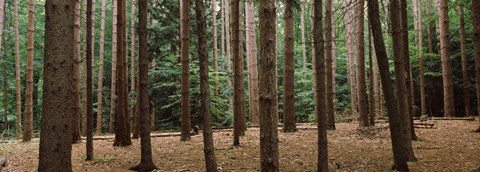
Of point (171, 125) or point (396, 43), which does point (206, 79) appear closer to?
point (396, 43)

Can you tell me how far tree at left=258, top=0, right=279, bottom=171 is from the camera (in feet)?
16.1

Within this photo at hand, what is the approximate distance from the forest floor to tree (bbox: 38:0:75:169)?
4.30m

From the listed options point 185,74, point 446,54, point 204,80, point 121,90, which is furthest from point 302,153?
point 446,54

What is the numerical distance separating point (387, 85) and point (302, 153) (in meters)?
3.27

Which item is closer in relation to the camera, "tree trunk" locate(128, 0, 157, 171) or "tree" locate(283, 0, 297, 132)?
"tree trunk" locate(128, 0, 157, 171)

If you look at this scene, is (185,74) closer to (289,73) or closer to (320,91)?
(289,73)

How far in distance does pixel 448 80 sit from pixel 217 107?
9.77 m

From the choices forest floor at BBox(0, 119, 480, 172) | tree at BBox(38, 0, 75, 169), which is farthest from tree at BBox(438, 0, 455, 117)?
tree at BBox(38, 0, 75, 169)

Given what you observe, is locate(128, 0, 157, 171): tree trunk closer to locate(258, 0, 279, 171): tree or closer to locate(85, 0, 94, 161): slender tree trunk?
locate(85, 0, 94, 161): slender tree trunk

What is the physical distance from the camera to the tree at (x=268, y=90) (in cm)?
492

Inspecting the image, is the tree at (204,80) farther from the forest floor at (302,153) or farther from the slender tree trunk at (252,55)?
the slender tree trunk at (252,55)

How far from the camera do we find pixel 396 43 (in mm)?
7715

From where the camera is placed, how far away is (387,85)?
6.84 metres

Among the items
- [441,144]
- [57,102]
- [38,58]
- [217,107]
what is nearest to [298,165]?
[441,144]
